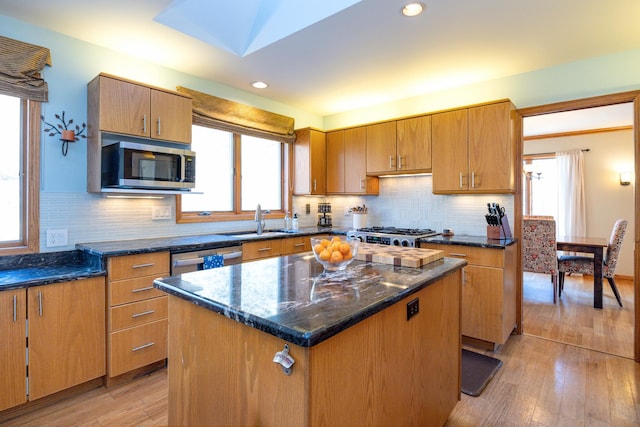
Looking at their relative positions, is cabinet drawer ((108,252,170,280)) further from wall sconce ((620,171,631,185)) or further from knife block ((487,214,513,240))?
wall sconce ((620,171,631,185))

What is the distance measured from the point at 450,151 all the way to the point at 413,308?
235 centimetres

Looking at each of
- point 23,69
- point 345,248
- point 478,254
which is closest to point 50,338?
point 23,69

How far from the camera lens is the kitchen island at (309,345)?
0.98 m

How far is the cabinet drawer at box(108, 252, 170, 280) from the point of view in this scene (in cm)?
227

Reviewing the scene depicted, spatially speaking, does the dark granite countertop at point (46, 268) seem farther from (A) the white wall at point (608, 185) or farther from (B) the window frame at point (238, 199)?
(A) the white wall at point (608, 185)

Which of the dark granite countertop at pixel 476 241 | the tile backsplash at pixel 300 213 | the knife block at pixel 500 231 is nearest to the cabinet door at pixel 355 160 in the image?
the tile backsplash at pixel 300 213

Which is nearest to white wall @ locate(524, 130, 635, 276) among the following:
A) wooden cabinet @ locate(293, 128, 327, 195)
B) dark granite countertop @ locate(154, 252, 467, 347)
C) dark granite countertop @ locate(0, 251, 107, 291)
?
wooden cabinet @ locate(293, 128, 327, 195)

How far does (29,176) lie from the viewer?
237cm

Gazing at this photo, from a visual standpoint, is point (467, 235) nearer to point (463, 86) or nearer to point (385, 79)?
point (463, 86)

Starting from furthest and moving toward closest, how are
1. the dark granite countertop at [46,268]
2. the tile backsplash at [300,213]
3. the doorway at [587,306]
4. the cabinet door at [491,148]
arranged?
the cabinet door at [491,148], the doorway at [587,306], the tile backsplash at [300,213], the dark granite countertop at [46,268]

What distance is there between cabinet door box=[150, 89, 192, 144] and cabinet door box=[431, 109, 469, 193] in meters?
2.45

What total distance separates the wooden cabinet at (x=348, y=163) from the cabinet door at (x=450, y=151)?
0.87 meters

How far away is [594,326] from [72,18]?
533 centimetres

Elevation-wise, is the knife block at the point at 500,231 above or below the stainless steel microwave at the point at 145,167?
below
